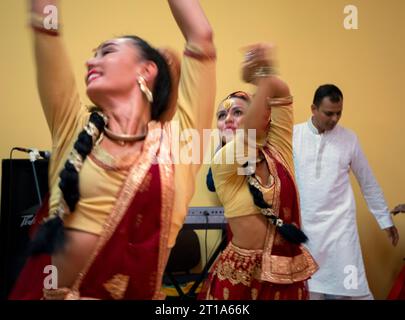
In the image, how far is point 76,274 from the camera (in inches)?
31.5

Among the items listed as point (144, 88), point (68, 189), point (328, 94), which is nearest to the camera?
point (68, 189)

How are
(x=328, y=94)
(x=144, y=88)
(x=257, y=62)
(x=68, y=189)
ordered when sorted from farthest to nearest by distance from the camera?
(x=328, y=94) → (x=257, y=62) → (x=144, y=88) → (x=68, y=189)

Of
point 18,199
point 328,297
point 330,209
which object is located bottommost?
point 328,297

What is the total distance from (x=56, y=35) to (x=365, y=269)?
1.10 meters

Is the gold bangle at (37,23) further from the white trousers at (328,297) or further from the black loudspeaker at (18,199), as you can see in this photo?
the white trousers at (328,297)

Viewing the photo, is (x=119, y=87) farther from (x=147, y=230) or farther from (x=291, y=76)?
(x=291, y=76)

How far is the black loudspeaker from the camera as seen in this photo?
1.02 meters

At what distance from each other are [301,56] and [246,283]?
669 mm

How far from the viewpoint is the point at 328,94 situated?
1.31 m

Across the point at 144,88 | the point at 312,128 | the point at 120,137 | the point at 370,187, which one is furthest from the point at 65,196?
the point at 370,187

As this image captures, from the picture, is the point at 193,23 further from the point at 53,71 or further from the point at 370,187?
the point at 370,187

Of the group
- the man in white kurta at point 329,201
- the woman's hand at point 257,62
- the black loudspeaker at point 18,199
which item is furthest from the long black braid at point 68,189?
the man in white kurta at point 329,201

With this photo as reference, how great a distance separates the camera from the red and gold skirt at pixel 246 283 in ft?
3.62

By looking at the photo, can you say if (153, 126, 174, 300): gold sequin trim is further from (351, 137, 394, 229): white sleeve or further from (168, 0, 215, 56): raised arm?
(351, 137, 394, 229): white sleeve
